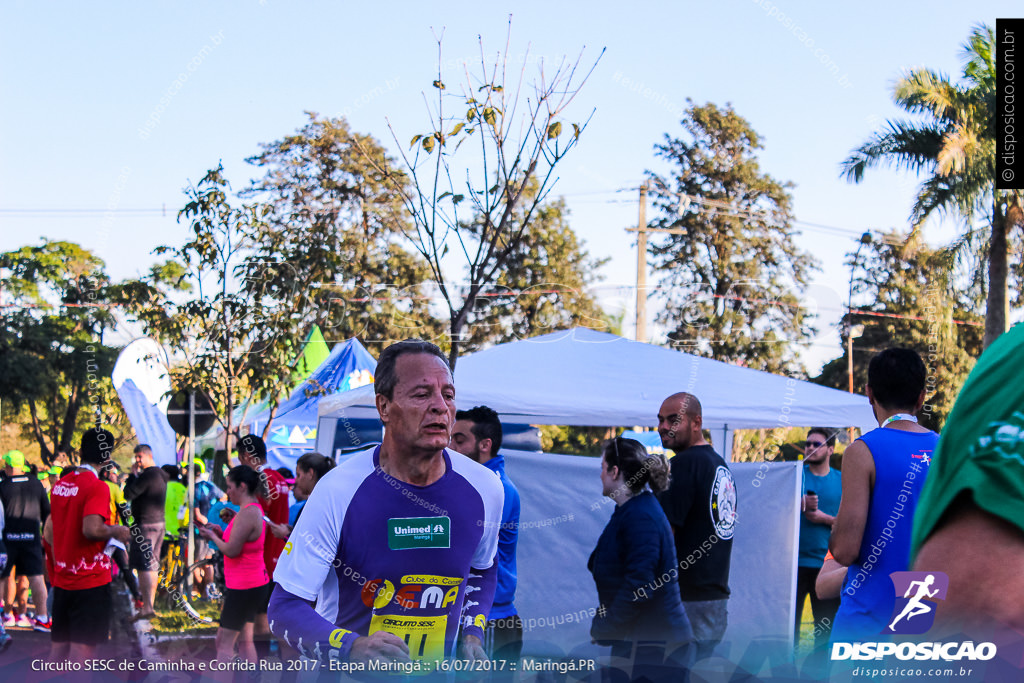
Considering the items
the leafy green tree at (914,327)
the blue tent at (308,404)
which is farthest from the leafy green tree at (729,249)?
the blue tent at (308,404)

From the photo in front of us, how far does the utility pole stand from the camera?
1922cm

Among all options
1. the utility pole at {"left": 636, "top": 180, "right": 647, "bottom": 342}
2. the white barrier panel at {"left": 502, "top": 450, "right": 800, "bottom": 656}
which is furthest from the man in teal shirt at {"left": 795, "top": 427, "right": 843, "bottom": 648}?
the utility pole at {"left": 636, "top": 180, "right": 647, "bottom": 342}

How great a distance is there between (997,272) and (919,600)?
18.0m

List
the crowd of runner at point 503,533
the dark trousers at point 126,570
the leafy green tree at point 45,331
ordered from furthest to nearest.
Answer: the leafy green tree at point 45,331 → the dark trousers at point 126,570 → the crowd of runner at point 503,533

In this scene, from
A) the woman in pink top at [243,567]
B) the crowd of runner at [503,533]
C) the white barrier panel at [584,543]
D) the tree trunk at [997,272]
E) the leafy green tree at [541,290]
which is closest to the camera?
the crowd of runner at [503,533]

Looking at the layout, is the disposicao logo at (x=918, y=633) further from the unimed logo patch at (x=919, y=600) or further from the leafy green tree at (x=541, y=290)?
the leafy green tree at (x=541, y=290)

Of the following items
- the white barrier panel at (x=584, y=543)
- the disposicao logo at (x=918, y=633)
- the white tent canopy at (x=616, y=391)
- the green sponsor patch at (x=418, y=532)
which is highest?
the white tent canopy at (x=616, y=391)

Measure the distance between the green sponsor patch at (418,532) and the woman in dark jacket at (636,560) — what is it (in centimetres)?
197

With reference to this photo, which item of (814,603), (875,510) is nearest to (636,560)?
(875,510)

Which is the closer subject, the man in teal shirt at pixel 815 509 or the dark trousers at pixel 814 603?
the dark trousers at pixel 814 603

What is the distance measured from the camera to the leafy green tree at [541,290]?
31.4m

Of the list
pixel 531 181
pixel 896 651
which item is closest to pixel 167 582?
pixel 531 181

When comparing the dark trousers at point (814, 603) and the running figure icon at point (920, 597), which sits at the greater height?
the running figure icon at point (920, 597)

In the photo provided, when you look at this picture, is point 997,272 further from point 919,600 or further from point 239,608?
point 919,600
